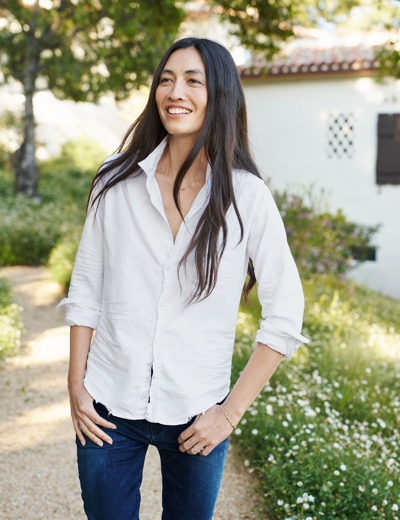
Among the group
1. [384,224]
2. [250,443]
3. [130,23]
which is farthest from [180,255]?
[384,224]

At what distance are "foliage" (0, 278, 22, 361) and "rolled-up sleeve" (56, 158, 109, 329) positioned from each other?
364cm

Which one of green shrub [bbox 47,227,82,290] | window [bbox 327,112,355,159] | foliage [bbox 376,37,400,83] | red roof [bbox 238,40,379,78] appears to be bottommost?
green shrub [bbox 47,227,82,290]

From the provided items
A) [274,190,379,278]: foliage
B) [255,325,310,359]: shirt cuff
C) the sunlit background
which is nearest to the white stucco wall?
the sunlit background

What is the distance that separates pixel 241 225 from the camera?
55.2 inches

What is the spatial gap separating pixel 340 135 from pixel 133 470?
11674 millimetres

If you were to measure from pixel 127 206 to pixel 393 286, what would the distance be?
1133 centimetres

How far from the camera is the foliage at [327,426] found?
2631mm

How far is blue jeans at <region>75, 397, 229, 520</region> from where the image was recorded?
1.44m

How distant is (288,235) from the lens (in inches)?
289

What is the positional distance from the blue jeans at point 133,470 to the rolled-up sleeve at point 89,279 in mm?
274

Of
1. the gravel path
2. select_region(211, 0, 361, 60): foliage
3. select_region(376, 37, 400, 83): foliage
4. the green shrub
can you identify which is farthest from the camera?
select_region(211, 0, 361, 60): foliage

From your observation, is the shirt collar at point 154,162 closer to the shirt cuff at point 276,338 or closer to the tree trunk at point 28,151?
the shirt cuff at point 276,338

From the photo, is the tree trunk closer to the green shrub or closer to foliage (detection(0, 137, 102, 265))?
foliage (detection(0, 137, 102, 265))

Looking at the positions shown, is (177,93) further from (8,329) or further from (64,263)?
(64,263)
